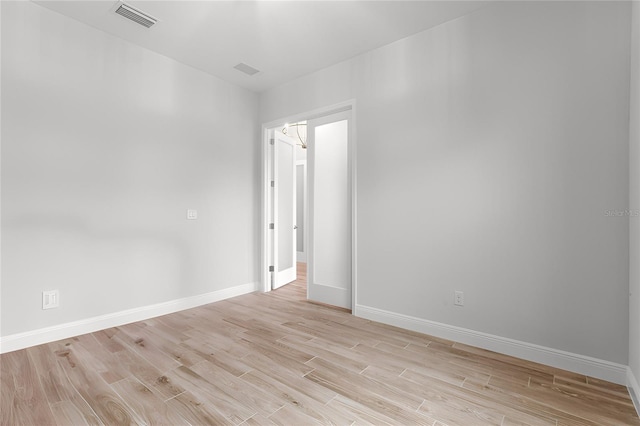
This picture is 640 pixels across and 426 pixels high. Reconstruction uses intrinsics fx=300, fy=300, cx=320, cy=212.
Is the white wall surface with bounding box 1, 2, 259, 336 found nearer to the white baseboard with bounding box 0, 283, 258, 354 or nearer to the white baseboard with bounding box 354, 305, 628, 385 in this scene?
the white baseboard with bounding box 0, 283, 258, 354

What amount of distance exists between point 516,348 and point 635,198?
1.32 m

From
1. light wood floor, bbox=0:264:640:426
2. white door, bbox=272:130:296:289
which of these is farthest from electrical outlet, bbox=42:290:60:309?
white door, bbox=272:130:296:289

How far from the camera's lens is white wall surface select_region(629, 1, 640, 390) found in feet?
5.89

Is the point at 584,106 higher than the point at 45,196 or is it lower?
higher

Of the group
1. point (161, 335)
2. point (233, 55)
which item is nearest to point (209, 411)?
point (161, 335)

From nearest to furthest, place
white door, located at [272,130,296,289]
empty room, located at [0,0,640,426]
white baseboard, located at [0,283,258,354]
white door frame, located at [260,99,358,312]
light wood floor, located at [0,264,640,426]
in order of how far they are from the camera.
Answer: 1. light wood floor, located at [0,264,640,426]
2. empty room, located at [0,0,640,426]
3. white baseboard, located at [0,283,258,354]
4. white door frame, located at [260,99,358,312]
5. white door, located at [272,130,296,289]

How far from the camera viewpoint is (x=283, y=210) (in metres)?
4.70

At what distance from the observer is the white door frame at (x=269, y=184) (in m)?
3.35

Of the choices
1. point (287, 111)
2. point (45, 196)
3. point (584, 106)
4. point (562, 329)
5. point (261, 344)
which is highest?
point (287, 111)

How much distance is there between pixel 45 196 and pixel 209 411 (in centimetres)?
233

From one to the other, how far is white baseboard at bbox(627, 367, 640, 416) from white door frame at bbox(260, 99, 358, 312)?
213 cm

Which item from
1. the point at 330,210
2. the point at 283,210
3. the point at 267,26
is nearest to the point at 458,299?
the point at 330,210

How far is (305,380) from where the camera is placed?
6.66 feet

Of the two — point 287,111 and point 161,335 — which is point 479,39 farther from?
point 161,335
